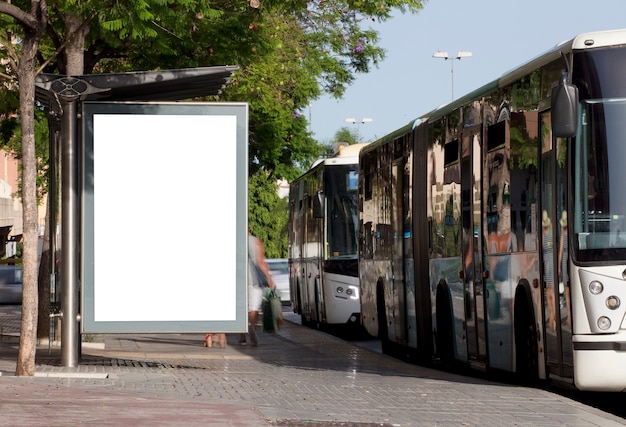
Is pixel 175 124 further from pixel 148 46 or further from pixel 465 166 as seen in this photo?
pixel 148 46

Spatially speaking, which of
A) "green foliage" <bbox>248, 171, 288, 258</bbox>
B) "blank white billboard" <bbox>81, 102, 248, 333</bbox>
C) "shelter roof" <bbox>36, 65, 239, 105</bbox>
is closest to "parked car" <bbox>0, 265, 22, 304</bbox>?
"shelter roof" <bbox>36, 65, 239, 105</bbox>

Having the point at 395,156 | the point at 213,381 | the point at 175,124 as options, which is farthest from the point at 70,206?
the point at 395,156

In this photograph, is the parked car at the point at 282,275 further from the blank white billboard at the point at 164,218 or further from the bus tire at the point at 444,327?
the blank white billboard at the point at 164,218

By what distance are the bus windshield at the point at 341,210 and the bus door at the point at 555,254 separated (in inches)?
518

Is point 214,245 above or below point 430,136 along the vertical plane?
below

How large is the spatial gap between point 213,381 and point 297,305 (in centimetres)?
1800

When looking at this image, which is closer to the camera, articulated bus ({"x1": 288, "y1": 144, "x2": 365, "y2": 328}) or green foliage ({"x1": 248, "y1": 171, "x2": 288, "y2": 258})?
articulated bus ({"x1": 288, "y1": 144, "x2": 365, "y2": 328})

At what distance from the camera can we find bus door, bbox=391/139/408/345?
62.7 feet

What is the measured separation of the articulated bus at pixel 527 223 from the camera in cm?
1187

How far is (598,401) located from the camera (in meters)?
14.5

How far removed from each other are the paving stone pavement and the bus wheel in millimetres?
183

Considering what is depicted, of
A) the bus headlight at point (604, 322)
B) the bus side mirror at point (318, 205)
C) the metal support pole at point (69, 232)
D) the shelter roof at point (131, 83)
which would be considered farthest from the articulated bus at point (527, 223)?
the bus side mirror at point (318, 205)

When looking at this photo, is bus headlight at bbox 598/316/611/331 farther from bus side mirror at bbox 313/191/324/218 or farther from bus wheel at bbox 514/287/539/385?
bus side mirror at bbox 313/191/324/218

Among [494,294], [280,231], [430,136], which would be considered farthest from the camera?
[280,231]
